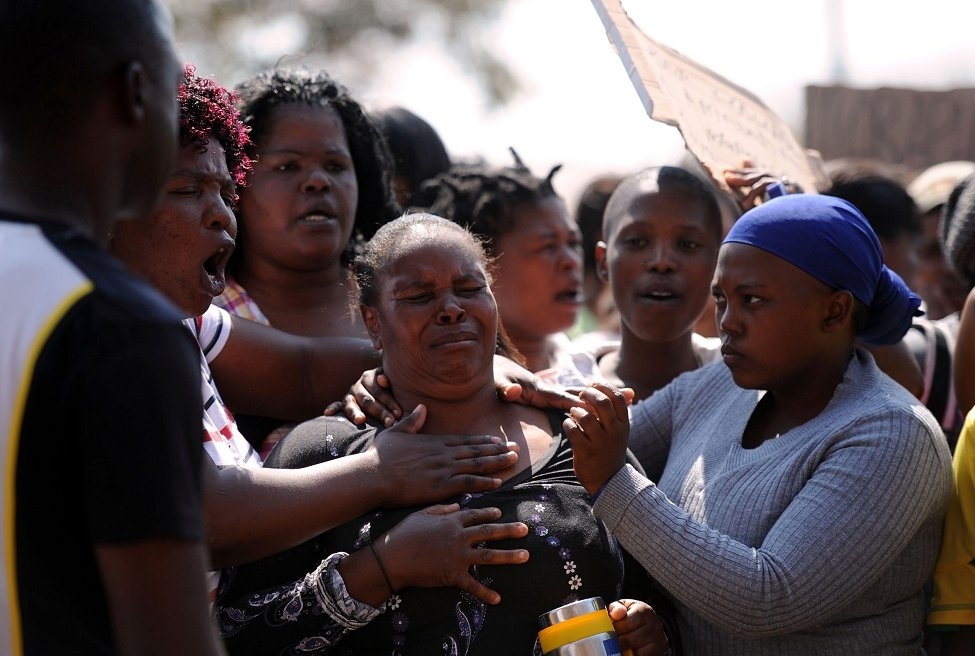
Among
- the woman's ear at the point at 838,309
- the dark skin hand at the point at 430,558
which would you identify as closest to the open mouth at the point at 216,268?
the dark skin hand at the point at 430,558

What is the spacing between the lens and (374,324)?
3.17 meters

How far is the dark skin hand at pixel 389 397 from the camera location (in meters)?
3.03

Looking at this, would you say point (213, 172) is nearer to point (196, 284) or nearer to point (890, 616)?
point (196, 284)

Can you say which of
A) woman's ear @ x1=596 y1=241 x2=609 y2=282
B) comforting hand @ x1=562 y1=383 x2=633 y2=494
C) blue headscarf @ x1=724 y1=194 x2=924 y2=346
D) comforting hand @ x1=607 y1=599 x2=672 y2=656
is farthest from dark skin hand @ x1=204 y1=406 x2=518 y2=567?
woman's ear @ x1=596 y1=241 x2=609 y2=282

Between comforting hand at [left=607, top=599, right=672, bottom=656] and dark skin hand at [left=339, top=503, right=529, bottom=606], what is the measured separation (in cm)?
27

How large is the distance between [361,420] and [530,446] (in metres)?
0.45

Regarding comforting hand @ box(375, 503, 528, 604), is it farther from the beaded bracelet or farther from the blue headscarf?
the blue headscarf

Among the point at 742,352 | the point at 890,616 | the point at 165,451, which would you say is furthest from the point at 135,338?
the point at 890,616

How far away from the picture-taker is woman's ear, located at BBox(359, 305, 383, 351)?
3162 millimetres

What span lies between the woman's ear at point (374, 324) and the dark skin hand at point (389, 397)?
0.08 m

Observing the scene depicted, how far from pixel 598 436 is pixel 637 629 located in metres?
0.49

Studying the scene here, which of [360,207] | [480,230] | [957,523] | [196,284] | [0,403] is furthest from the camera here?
[480,230]

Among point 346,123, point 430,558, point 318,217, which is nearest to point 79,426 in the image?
point 430,558

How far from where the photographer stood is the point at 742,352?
2943 millimetres
